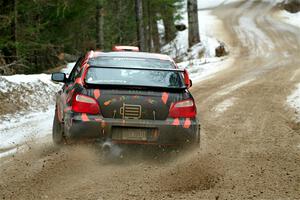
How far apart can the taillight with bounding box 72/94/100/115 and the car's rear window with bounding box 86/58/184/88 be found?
276 mm

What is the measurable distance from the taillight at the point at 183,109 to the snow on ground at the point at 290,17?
32.2 metres

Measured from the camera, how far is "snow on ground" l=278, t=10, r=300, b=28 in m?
39.0

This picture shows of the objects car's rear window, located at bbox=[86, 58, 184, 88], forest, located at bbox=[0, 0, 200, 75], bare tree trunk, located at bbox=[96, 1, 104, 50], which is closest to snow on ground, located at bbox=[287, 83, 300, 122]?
car's rear window, located at bbox=[86, 58, 184, 88]

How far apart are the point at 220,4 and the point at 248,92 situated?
146 ft

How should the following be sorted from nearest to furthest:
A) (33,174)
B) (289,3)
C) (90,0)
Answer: (33,174) → (90,0) → (289,3)

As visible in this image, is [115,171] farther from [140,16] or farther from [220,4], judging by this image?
[220,4]

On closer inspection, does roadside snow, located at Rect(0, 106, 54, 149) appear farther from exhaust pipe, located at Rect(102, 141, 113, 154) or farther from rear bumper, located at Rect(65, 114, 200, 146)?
exhaust pipe, located at Rect(102, 141, 113, 154)

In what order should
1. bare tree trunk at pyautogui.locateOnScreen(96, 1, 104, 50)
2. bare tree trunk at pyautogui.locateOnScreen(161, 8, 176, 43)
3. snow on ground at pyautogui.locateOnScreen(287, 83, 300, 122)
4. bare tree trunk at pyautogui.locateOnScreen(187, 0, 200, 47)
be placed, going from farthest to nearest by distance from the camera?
bare tree trunk at pyautogui.locateOnScreen(161, 8, 176, 43) < bare tree trunk at pyautogui.locateOnScreen(187, 0, 200, 47) < bare tree trunk at pyautogui.locateOnScreen(96, 1, 104, 50) < snow on ground at pyautogui.locateOnScreen(287, 83, 300, 122)

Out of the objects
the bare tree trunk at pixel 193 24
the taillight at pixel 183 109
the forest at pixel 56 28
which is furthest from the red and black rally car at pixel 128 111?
the bare tree trunk at pixel 193 24

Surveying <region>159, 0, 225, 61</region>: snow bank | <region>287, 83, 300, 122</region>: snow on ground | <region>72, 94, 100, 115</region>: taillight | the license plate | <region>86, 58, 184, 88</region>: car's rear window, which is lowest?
<region>159, 0, 225, 61</region>: snow bank

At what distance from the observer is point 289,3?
45.2 m

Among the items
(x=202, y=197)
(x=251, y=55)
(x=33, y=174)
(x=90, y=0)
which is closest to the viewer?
(x=202, y=197)

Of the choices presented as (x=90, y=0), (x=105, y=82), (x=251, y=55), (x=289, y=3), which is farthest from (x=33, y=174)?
(x=289, y=3)

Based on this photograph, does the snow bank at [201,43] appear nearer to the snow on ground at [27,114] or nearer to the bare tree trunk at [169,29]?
the bare tree trunk at [169,29]
